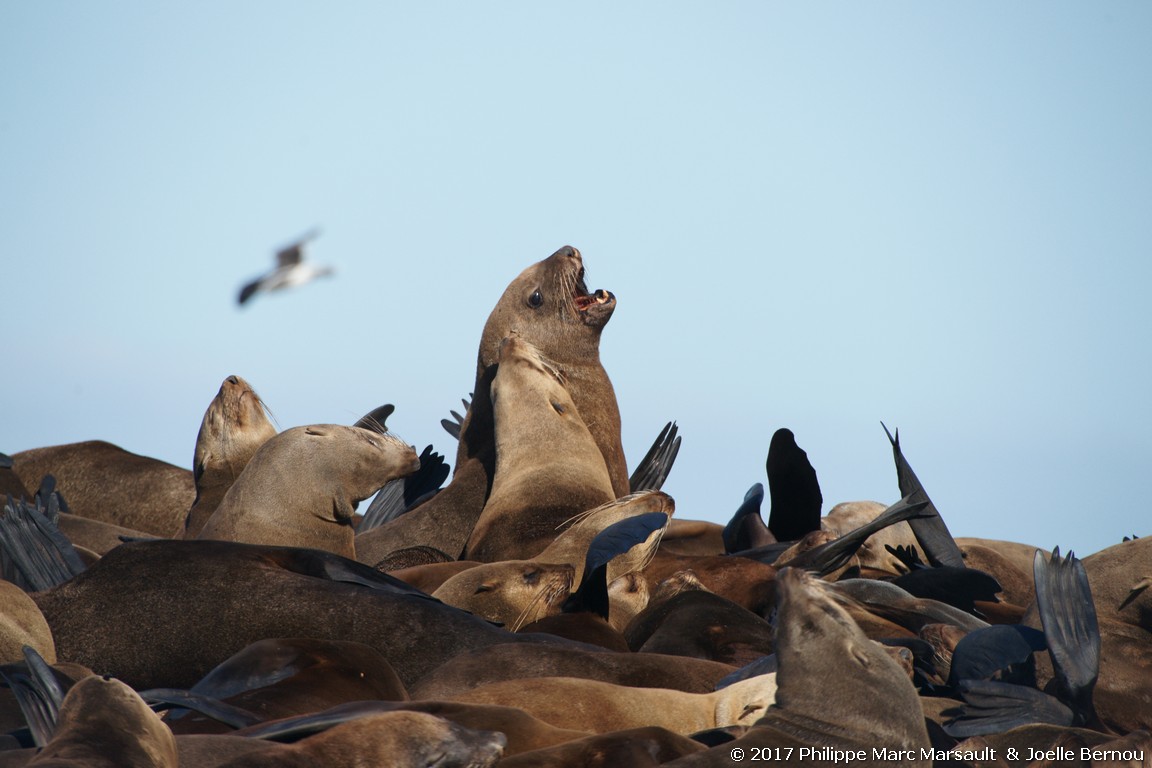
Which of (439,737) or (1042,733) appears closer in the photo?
(439,737)

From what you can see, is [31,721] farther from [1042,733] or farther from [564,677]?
[1042,733]

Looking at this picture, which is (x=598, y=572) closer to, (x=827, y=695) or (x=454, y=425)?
(x=827, y=695)

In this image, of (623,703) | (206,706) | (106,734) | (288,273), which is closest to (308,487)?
(288,273)

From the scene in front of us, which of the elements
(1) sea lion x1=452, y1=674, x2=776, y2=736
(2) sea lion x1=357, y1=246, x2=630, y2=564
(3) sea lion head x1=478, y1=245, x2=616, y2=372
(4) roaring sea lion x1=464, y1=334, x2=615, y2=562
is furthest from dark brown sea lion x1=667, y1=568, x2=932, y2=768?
(3) sea lion head x1=478, y1=245, x2=616, y2=372

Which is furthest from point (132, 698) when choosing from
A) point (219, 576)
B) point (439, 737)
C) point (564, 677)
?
point (219, 576)

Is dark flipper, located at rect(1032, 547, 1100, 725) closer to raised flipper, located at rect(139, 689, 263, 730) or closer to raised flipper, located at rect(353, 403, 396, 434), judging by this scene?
raised flipper, located at rect(139, 689, 263, 730)

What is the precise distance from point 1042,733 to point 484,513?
4610 mm

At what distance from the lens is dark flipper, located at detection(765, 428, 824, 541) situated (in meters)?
7.69

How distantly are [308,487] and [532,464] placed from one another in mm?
1660

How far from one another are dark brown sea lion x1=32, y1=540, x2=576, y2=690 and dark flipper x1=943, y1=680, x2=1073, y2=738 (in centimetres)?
148

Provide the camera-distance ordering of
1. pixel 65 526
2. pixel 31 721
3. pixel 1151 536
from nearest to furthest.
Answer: pixel 31 721 < pixel 1151 536 < pixel 65 526

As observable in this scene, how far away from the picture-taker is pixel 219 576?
216 inches

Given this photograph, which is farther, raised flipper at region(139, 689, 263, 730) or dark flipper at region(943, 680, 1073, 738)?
dark flipper at region(943, 680, 1073, 738)

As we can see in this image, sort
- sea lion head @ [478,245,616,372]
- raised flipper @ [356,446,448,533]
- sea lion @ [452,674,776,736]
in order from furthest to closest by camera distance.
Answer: raised flipper @ [356,446,448,533], sea lion head @ [478,245,616,372], sea lion @ [452,674,776,736]
